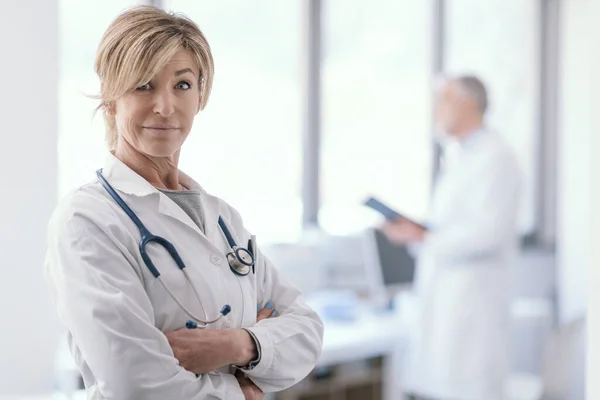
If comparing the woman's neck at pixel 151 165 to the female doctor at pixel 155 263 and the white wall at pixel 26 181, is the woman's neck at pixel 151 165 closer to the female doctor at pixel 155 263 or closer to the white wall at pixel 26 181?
the female doctor at pixel 155 263

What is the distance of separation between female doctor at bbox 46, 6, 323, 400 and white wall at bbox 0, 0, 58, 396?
93 cm

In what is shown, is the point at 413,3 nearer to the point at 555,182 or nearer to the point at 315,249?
the point at 555,182

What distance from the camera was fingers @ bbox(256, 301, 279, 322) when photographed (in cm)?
123

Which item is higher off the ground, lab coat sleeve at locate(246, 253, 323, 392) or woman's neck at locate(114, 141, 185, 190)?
woman's neck at locate(114, 141, 185, 190)

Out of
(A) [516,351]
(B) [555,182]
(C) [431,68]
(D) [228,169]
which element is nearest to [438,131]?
(D) [228,169]

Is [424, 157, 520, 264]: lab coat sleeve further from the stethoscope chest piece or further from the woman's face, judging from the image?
the woman's face

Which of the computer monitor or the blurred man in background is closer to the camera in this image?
the blurred man in background

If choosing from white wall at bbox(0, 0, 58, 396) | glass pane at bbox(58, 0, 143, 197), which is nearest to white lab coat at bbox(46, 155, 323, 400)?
white wall at bbox(0, 0, 58, 396)

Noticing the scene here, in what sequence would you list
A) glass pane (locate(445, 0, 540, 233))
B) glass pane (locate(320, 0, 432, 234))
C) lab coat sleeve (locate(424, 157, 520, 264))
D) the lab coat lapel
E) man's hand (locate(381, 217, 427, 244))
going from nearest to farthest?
the lab coat lapel → lab coat sleeve (locate(424, 157, 520, 264)) → man's hand (locate(381, 217, 427, 244)) → glass pane (locate(320, 0, 432, 234)) → glass pane (locate(445, 0, 540, 233))

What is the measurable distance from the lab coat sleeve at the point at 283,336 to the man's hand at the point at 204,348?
62 millimetres

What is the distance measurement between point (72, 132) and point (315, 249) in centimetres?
108

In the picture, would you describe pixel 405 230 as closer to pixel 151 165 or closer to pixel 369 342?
pixel 369 342

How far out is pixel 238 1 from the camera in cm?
316

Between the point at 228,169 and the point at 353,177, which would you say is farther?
the point at 353,177
